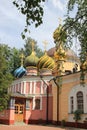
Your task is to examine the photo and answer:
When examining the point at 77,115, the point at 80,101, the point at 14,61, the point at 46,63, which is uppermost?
the point at 14,61

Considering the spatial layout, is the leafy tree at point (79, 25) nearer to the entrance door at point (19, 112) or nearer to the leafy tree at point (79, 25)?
the leafy tree at point (79, 25)

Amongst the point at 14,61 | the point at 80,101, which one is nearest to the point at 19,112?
the point at 80,101

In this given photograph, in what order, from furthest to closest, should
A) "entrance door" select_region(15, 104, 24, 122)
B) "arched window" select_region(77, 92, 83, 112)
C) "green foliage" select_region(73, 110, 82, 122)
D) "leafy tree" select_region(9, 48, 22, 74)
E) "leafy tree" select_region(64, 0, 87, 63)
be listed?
"leafy tree" select_region(9, 48, 22, 74) → "entrance door" select_region(15, 104, 24, 122) → "arched window" select_region(77, 92, 83, 112) → "green foliage" select_region(73, 110, 82, 122) → "leafy tree" select_region(64, 0, 87, 63)

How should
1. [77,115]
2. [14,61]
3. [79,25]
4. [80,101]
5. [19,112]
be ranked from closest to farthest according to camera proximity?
[79,25] < [77,115] < [80,101] < [19,112] < [14,61]

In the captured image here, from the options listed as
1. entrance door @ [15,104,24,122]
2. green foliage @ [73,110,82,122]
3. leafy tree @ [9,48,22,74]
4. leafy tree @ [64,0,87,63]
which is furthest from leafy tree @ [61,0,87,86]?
leafy tree @ [9,48,22,74]

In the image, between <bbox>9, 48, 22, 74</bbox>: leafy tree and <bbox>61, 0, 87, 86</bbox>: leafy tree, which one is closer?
<bbox>61, 0, 87, 86</bbox>: leafy tree

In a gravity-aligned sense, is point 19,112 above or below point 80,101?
below

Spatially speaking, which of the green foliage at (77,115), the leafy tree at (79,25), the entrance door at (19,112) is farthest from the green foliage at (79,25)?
the entrance door at (19,112)

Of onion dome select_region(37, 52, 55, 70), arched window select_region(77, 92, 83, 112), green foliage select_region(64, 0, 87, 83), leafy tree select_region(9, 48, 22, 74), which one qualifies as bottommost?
arched window select_region(77, 92, 83, 112)

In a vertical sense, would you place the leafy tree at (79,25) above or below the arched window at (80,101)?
above

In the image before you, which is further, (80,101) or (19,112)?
(19,112)

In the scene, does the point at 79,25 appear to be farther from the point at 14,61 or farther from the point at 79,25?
the point at 14,61

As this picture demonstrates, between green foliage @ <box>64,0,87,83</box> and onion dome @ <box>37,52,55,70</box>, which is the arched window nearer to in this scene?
onion dome @ <box>37,52,55,70</box>

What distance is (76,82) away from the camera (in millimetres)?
23234
